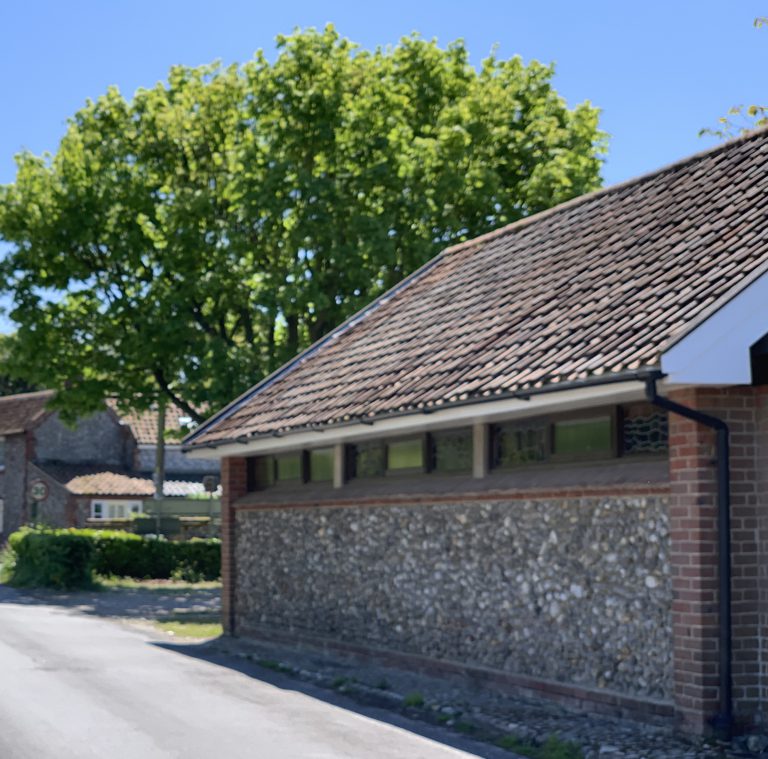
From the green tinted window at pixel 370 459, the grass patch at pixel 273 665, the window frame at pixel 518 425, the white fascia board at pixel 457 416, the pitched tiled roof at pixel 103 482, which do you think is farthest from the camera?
the pitched tiled roof at pixel 103 482

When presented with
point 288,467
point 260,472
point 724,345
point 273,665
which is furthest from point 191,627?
point 724,345

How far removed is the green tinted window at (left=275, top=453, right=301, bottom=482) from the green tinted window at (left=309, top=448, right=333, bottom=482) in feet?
1.28

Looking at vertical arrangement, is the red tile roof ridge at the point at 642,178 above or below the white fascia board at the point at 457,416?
above

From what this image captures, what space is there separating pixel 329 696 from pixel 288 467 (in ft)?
19.7

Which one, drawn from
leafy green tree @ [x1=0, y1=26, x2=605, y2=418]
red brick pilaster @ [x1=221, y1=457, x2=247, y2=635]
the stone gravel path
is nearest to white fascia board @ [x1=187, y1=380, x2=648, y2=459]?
red brick pilaster @ [x1=221, y1=457, x2=247, y2=635]

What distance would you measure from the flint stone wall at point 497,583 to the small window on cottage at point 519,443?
51 centimetres

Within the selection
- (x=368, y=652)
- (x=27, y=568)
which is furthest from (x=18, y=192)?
(x=368, y=652)

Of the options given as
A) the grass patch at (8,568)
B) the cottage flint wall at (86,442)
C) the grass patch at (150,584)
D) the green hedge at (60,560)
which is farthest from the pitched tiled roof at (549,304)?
A: the cottage flint wall at (86,442)

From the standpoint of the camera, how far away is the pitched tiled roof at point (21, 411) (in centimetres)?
5897

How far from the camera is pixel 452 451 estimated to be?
1524 centimetres

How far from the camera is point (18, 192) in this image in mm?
34594

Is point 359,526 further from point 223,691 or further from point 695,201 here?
point 695,201

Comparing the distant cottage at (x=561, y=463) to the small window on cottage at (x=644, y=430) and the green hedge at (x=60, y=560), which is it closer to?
the small window on cottage at (x=644, y=430)

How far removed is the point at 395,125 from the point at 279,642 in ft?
55.3
